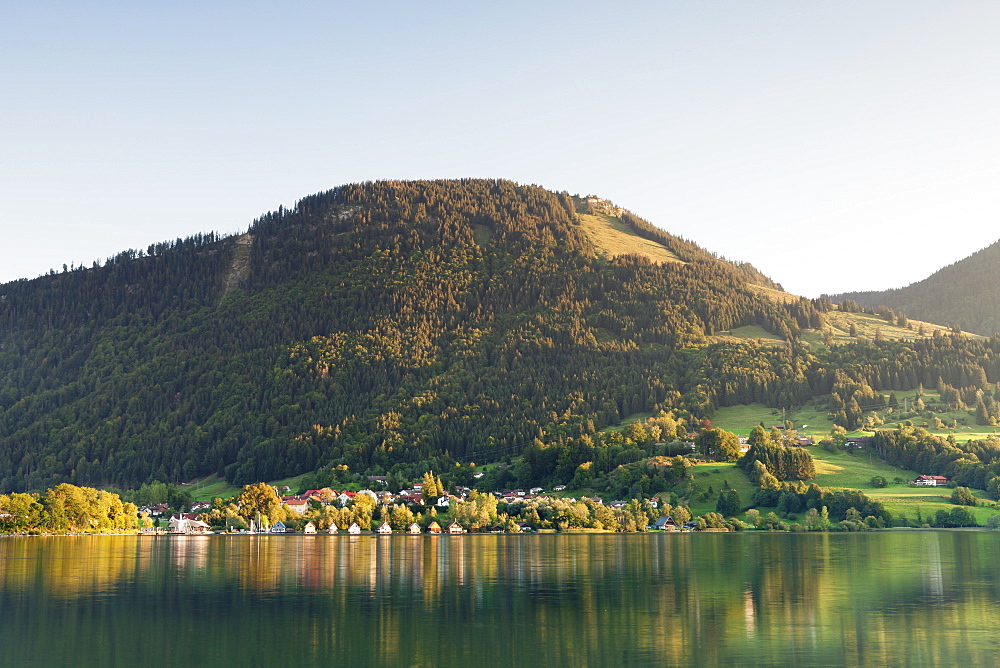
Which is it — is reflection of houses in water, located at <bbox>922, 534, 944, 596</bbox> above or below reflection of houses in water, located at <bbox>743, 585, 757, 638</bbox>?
below

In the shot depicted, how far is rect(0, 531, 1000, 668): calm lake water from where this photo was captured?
4316 cm

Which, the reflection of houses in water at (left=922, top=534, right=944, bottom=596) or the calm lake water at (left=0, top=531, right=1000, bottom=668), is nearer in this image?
the calm lake water at (left=0, top=531, right=1000, bottom=668)

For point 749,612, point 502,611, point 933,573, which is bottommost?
point 933,573

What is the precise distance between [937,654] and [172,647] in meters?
35.1

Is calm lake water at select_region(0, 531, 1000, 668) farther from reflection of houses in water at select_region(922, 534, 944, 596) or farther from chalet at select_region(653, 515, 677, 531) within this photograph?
chalet at select_region(653, 515, 677, 531)

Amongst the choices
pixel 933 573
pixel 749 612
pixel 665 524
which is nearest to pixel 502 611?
pixel 749 612

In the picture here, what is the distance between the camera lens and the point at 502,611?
187 feet

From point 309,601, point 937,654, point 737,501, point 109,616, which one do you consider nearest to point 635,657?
point 937,654

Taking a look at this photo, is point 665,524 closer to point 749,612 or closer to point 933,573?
point 933,573

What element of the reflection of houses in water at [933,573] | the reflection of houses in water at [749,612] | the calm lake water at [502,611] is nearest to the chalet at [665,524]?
the reflection of houses in water at [933,573]

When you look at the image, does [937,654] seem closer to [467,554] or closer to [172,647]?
[172,647]

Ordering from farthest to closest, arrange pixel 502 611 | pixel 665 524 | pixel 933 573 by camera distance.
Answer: pixel 665 524 < pixel 933 573 < pixel 502 611

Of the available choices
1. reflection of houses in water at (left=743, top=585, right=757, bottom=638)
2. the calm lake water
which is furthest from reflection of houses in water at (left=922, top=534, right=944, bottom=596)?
reflection of houses in water at (left=743, top=585, right=757, bottom=638)

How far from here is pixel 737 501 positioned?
7721 inches
